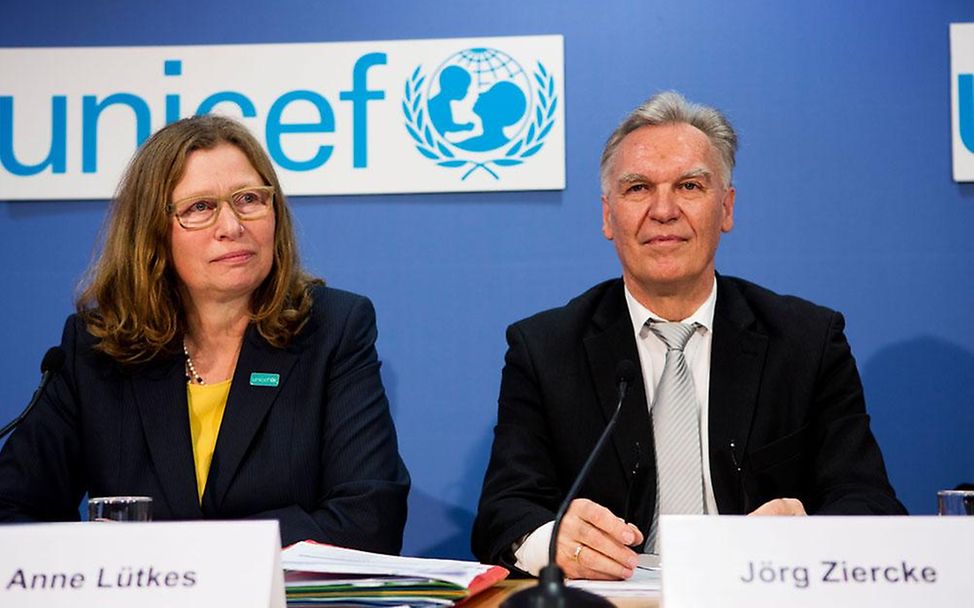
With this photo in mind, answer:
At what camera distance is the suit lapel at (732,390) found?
7.19 ft

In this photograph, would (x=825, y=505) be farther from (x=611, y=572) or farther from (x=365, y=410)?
(x=365, y=410)

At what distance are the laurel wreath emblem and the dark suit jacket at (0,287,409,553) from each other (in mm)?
868

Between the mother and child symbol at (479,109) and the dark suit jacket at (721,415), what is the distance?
0.80 meters

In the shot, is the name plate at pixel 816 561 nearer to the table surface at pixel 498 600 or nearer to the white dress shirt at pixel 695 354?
the table surface at pixel 498 600

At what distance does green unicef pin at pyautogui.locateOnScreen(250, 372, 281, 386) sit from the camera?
7.32 ft

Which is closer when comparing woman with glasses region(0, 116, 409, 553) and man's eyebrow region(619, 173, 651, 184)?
woman with glasses region(0, 116, 409, 553)

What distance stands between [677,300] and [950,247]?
1.05 meters

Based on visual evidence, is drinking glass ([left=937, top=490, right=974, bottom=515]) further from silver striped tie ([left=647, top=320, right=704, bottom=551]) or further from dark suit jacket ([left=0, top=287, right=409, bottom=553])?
dark suit jacket ([left=0, top=287, right=409, bottom=553])

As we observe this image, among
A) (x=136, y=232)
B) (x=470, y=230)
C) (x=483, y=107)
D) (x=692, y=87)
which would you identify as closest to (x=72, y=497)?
(x=136, y=232)

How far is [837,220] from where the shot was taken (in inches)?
118

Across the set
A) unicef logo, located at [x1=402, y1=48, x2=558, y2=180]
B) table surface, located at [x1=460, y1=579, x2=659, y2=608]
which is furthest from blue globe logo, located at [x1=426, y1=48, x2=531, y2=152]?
table surface, located at [x1=460, y1=579, x2=659, y2=608]

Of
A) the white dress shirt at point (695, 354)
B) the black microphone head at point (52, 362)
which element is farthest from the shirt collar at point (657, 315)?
the black microphone head at point (52, 362)

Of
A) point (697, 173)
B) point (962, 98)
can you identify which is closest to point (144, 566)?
point (697, 173)

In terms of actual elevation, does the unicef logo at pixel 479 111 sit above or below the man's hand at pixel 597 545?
above
